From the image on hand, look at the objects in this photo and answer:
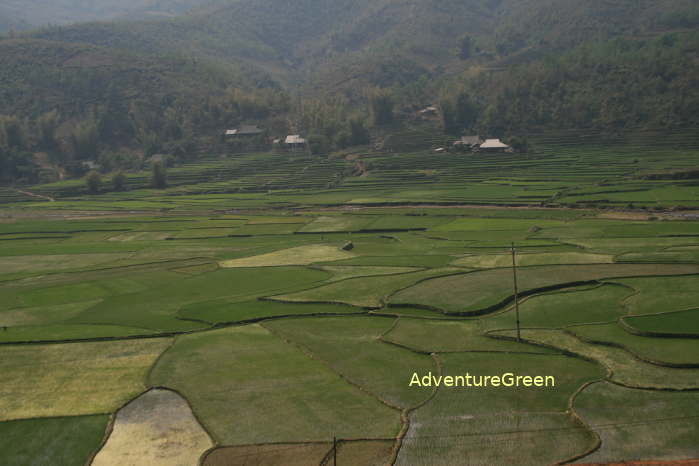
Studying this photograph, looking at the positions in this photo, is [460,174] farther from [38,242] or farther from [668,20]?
[668,20]

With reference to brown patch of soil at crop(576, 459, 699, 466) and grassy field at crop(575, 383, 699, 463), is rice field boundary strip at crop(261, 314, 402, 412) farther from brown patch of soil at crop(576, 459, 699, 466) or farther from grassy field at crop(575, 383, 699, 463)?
brown patch of soil at crop(576, 459, 699, 466)

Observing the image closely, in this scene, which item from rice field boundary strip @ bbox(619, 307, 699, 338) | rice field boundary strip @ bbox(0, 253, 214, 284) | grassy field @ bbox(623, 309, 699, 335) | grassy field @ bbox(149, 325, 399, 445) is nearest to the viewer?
grassy field @ bbox(149, 325, 399, 445)

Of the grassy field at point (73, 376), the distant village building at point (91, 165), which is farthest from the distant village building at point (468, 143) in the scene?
the grassy field at point (73, 376)

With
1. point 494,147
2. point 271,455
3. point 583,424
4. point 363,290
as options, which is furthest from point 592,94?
point 271,455

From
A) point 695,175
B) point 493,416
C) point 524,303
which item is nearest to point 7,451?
point 493,416

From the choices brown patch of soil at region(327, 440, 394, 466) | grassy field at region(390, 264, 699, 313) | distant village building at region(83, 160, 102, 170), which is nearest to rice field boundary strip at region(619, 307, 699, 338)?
grassy field at region(390, 264, 699, 313)

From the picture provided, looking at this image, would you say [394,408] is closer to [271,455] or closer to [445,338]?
[271,455]

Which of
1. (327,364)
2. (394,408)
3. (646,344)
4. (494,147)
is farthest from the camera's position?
(494,147)
